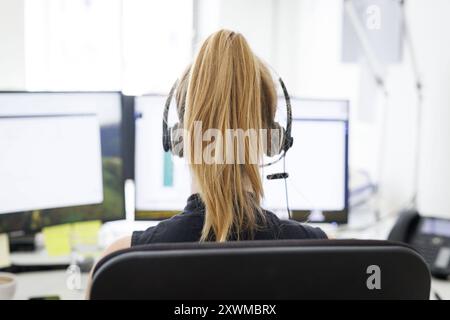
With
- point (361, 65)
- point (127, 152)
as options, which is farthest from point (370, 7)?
point (127, 152)

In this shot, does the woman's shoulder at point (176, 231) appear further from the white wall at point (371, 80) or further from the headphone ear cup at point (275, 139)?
the white wall at point (371, 80)

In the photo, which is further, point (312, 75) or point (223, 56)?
point (312, 75)

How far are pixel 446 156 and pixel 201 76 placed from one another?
1133 millimetres

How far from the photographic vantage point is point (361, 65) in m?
2.34

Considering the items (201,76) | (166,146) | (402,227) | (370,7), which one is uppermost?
(370,7)

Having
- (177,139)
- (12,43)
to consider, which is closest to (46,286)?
(177,139)

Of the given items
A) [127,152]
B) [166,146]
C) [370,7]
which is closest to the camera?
[166,146]

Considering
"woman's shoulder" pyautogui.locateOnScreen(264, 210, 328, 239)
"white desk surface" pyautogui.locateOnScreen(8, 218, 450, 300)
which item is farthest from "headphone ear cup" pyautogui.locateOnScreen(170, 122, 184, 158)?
"white desk surface" pyautogui.locateOnScreen(8, 218, 450, 300)

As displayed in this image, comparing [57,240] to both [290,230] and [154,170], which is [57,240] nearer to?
[154,170]

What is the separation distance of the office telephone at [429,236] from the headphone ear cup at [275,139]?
0.61 meters

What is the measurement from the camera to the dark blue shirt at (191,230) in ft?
3.13

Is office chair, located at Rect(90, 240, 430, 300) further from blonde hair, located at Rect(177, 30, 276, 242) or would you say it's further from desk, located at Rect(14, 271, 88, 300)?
desk, located at Rect(14, 271, 88, 300)

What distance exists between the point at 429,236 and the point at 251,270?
1078 mm
